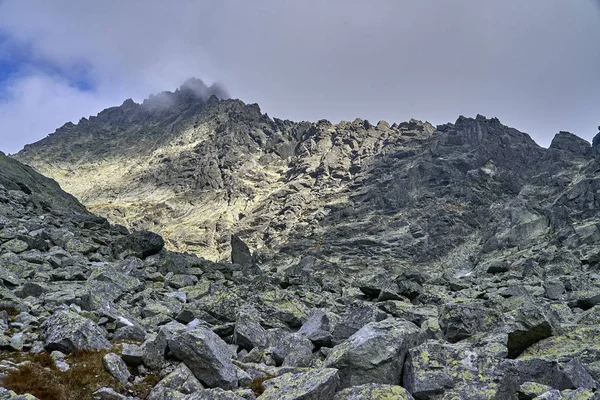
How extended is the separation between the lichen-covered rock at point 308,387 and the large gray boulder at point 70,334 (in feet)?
16.9

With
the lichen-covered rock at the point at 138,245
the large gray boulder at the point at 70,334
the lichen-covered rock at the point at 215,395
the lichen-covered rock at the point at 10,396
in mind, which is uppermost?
the lichen-covered rock at the point at 138,245

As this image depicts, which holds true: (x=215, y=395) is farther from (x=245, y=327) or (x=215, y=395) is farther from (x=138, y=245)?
(x=138, y=245)

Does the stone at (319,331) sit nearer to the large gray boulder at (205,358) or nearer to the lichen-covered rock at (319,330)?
the lichen-covered rock at (319,330)

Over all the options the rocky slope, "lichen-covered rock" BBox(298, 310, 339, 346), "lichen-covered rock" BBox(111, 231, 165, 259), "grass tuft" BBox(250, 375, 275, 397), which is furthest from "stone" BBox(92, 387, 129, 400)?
"lichen-covered rock" BBox(111, 231, 165, 259)

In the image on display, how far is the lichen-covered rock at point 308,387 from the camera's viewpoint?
7191mm

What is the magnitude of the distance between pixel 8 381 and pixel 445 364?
341 inches

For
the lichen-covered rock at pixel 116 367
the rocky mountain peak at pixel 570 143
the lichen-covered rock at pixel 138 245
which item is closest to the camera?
the lichen-covered rock at pixel 116 367

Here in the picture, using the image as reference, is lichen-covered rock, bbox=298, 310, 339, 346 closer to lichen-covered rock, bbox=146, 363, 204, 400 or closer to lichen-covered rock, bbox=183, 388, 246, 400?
lichen-covered rock, bbox=146, 363, 204, 400

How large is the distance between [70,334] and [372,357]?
731 centimetres

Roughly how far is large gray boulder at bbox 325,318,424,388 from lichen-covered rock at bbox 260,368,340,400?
1.02 metres

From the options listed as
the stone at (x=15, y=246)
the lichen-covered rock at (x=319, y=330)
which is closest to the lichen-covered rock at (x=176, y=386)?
the lichen-covered rock at (x=319, y=330)

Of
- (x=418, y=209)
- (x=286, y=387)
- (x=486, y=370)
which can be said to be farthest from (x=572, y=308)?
(x=418, y=209)

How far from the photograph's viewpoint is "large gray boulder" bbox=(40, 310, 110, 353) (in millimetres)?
9914

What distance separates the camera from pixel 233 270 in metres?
33.0
